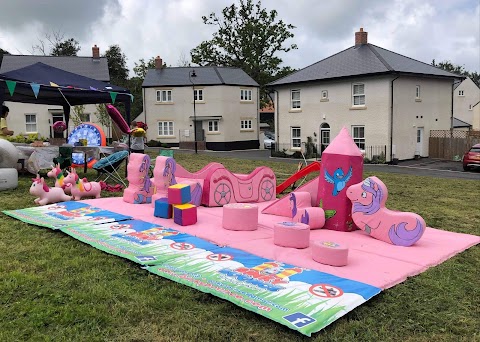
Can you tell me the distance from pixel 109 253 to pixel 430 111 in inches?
1032

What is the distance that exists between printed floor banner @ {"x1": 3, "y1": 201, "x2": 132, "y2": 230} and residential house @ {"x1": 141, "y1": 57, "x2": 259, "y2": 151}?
28980 mm

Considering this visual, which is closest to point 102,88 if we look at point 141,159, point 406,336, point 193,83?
point 141,159

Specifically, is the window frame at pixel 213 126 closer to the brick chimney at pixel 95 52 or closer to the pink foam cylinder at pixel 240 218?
the brick chimney at pixel 95 52

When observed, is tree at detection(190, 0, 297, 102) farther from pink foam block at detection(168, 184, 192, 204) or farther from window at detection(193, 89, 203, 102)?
pink foam block at detection(168, 184, 192, 204)

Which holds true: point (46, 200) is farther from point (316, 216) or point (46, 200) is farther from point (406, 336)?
point (406, 336)

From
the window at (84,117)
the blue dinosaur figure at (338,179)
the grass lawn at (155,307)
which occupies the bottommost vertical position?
the grass lawn at (155,307)

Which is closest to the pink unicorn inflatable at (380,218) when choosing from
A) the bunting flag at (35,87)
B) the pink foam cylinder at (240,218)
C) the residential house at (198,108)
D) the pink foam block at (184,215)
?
the pink foam cylinder at (240,218)

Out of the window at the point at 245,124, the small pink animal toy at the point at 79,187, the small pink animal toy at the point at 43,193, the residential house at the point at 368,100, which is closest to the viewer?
the small pink animal toy at the point at 43,193

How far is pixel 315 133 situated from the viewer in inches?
1144

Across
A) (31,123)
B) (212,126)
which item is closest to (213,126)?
(212,126)

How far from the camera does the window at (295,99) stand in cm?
2997

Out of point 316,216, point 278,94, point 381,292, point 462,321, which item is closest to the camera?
point 462,321

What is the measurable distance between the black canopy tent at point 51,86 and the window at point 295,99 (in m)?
16.3

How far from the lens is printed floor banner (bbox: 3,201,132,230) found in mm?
7434
